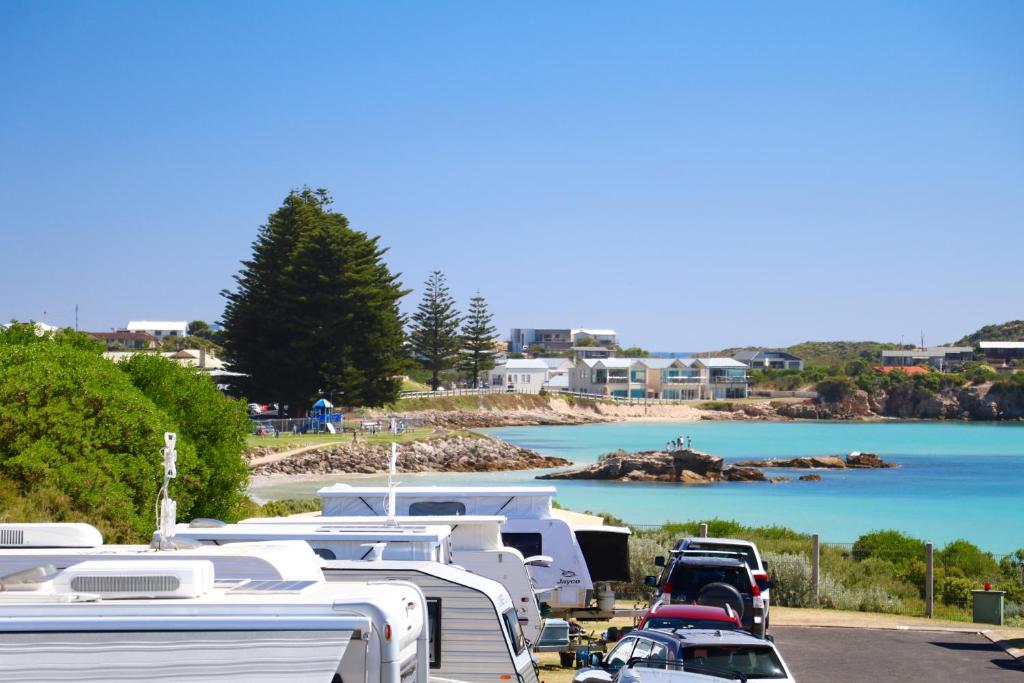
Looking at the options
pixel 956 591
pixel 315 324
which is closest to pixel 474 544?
pixel 956 591

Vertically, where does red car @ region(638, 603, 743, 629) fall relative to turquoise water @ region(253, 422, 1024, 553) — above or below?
above

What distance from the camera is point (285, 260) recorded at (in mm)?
86750

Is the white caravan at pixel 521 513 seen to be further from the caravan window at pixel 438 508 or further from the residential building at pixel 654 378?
the residential building at pixel 654 378

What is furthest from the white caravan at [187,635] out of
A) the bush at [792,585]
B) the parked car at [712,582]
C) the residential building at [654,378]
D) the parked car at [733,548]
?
the residential building at [654,378]

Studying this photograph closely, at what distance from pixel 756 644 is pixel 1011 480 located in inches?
3475

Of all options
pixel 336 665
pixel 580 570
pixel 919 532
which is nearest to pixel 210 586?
pixel 336 665

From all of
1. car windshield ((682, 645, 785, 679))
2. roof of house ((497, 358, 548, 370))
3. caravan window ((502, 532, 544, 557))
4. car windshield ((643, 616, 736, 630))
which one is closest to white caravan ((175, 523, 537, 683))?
car windshield ((643, 616, 736, 630))

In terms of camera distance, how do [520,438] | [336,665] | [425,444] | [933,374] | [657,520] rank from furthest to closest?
[933,374] → [520,438] → [425,444] → [657,520] → [336,665]

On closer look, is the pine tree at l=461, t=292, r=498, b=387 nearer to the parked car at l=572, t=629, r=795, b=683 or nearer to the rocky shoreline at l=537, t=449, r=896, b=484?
the rocky shoreline at l=537, t=449, r=896, b=484

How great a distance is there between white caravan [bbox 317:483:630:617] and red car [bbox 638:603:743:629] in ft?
21.4

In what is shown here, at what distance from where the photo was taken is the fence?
24.4 m

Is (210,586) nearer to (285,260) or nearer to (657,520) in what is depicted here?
(657,520)

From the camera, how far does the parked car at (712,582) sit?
15.4m

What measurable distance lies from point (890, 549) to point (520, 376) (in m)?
145
